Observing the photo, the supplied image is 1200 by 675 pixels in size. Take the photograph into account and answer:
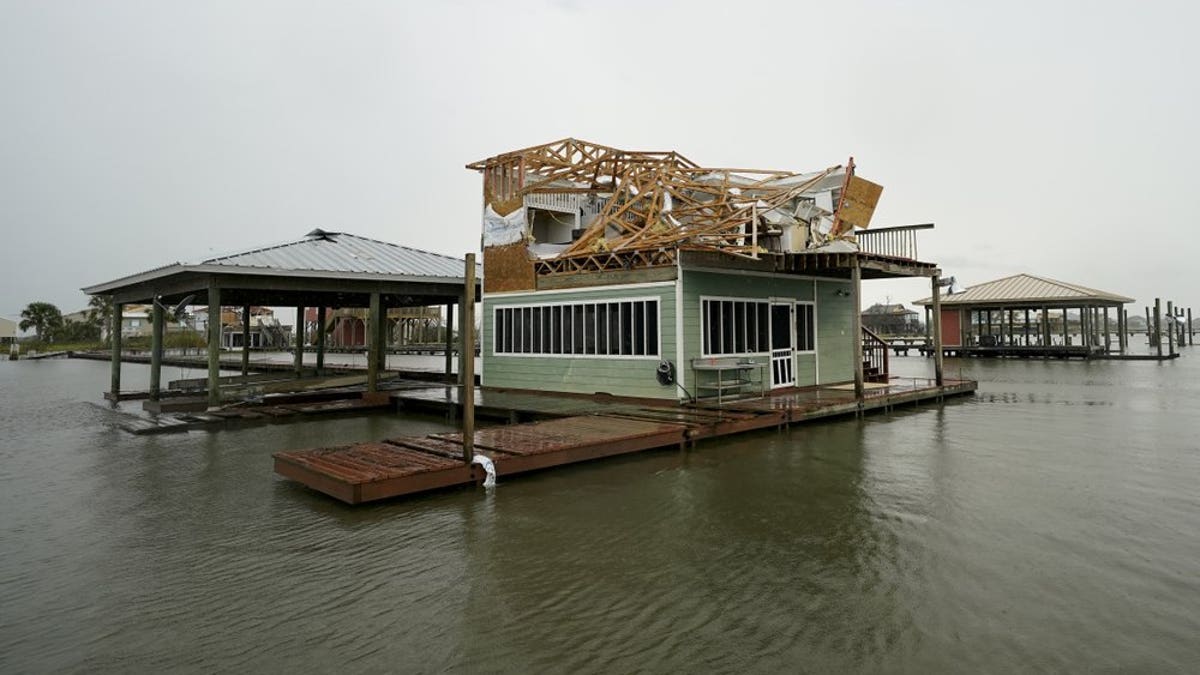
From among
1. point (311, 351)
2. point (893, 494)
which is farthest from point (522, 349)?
point (311, 351)

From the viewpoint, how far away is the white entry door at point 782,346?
14883 millimetres

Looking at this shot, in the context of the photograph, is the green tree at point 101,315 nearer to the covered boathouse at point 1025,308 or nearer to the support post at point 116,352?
the support post at point 116,352

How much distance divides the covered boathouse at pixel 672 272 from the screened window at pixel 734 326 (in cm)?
4

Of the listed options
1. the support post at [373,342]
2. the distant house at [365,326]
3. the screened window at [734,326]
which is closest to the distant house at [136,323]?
the distant house at [365,326]

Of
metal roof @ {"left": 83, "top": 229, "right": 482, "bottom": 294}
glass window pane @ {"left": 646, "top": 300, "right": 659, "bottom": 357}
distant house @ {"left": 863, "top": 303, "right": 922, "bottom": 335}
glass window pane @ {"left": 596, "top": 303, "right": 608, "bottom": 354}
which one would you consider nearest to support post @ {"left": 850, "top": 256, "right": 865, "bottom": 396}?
A: glass window pane @ {"left": 646, "top": 300, "right": 659, "bottom": 357}

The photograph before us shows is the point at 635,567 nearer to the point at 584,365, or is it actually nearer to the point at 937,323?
the point at 584,365

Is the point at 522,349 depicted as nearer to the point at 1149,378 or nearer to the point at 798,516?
the point at 798,516

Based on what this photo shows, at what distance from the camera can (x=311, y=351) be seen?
56500 millimetres

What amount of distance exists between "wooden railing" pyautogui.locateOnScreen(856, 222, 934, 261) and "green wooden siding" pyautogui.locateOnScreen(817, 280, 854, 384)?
1.38 meters

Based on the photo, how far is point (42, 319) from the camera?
228ft

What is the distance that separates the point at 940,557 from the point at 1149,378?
83.6 ft

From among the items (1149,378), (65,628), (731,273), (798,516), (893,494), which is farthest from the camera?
(1149,378)

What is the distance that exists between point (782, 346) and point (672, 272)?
4048 millimetres

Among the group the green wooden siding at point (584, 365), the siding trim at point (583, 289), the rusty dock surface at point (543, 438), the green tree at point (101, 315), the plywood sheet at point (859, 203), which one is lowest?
the rusty dock surface at point (543, 438)
